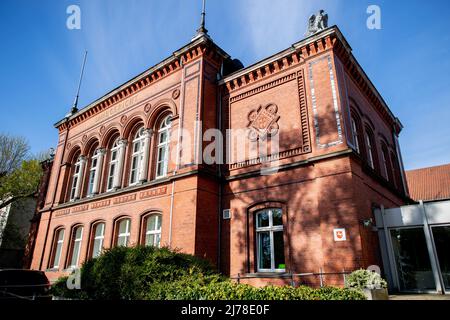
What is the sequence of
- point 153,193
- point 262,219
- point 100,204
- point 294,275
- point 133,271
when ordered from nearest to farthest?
point 133,271 → point 294,275 → point 262,219 → point 153,193 → point 100,204

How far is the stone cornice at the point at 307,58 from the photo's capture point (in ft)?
39.0

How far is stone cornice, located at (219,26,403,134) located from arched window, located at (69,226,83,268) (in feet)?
41.4

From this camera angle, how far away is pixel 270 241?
11.6m

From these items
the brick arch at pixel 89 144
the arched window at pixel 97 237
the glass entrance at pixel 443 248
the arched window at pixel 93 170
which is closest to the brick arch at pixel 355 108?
the glass entrance at pixel 443 248

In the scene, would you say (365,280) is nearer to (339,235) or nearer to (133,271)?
(339,235)

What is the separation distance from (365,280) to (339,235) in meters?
1.59

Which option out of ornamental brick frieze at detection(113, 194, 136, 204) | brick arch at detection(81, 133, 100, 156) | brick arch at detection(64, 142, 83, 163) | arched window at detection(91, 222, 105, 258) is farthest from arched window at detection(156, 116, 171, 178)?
brick arch at detection(64, 142, 83, 163)

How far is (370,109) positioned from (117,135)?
591 inches

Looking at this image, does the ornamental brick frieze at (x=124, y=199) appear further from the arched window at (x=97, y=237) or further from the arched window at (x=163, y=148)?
the arched window at (x=97, y=237)

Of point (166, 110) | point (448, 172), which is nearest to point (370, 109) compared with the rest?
point (166, 110)

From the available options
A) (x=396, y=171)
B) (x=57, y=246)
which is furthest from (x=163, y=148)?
(x=396, y=171)

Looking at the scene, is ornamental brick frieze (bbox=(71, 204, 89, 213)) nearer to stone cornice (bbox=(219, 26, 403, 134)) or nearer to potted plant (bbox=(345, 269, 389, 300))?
stone cornice (bbox=(219, 26, 403, 134))

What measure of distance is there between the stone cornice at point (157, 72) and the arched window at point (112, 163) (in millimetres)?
2832

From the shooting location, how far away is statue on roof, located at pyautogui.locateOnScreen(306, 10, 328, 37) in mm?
12562
